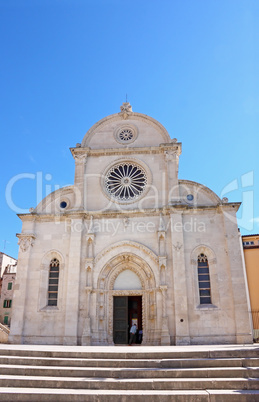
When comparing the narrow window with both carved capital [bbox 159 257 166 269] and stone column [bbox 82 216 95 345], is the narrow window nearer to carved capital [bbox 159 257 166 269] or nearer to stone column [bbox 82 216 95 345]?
stone column [bbox 82 216 95 345]

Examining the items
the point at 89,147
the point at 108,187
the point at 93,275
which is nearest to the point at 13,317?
the point at 93,275

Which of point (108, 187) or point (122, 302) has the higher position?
point (108, 187)

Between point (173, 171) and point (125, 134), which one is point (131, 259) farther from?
point (125, 134)

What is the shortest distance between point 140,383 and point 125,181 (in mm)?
14549

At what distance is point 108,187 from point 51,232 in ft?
15.0

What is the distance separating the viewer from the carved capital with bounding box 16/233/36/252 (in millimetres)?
20391

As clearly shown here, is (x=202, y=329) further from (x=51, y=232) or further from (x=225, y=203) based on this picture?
(x=51, y=232)

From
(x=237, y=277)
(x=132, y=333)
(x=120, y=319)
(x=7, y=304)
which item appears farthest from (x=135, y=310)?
(x=7, y=304)

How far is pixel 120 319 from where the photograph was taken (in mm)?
19047

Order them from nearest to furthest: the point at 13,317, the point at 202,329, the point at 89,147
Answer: the point at 202,329, the point at 13,317, the point at 89,147

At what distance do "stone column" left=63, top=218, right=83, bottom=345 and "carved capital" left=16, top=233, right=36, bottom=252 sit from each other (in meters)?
2.58

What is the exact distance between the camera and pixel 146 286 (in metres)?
19.2

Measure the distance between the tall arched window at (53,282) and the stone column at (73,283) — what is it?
122 centimetres

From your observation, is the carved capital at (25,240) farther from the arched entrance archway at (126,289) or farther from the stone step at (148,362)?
the stone step at (148,362)
